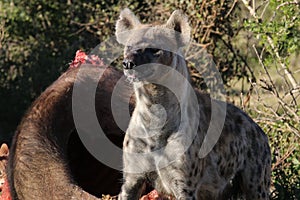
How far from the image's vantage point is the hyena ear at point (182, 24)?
5.57m

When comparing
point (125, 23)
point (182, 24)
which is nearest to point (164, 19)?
point (125, 23)

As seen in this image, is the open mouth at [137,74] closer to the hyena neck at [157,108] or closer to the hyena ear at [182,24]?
the hyena neck at [157,108]

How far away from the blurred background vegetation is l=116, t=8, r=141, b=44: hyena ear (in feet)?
9.02

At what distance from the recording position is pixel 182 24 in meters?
5.60

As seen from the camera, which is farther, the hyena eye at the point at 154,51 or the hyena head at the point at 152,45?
the hyena eye at the point at 154,51

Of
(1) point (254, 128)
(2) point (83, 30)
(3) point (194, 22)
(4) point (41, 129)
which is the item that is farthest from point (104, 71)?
(2) point (83, 30)

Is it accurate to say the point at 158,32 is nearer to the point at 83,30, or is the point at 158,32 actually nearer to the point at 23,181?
the point at 23,181

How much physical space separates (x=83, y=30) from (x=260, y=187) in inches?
254

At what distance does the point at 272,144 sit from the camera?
28.3 ft

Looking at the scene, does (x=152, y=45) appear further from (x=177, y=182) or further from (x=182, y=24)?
(x=177, y=182)

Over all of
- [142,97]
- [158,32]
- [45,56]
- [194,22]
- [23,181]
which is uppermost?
[158,32]

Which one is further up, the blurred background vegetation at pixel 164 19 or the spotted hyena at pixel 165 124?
the spotted hyena at pixel 165 124

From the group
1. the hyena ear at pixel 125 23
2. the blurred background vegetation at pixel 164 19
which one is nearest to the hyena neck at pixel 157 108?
the hyena ear at pixel 125 23

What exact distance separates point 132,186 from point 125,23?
1.21 metres
